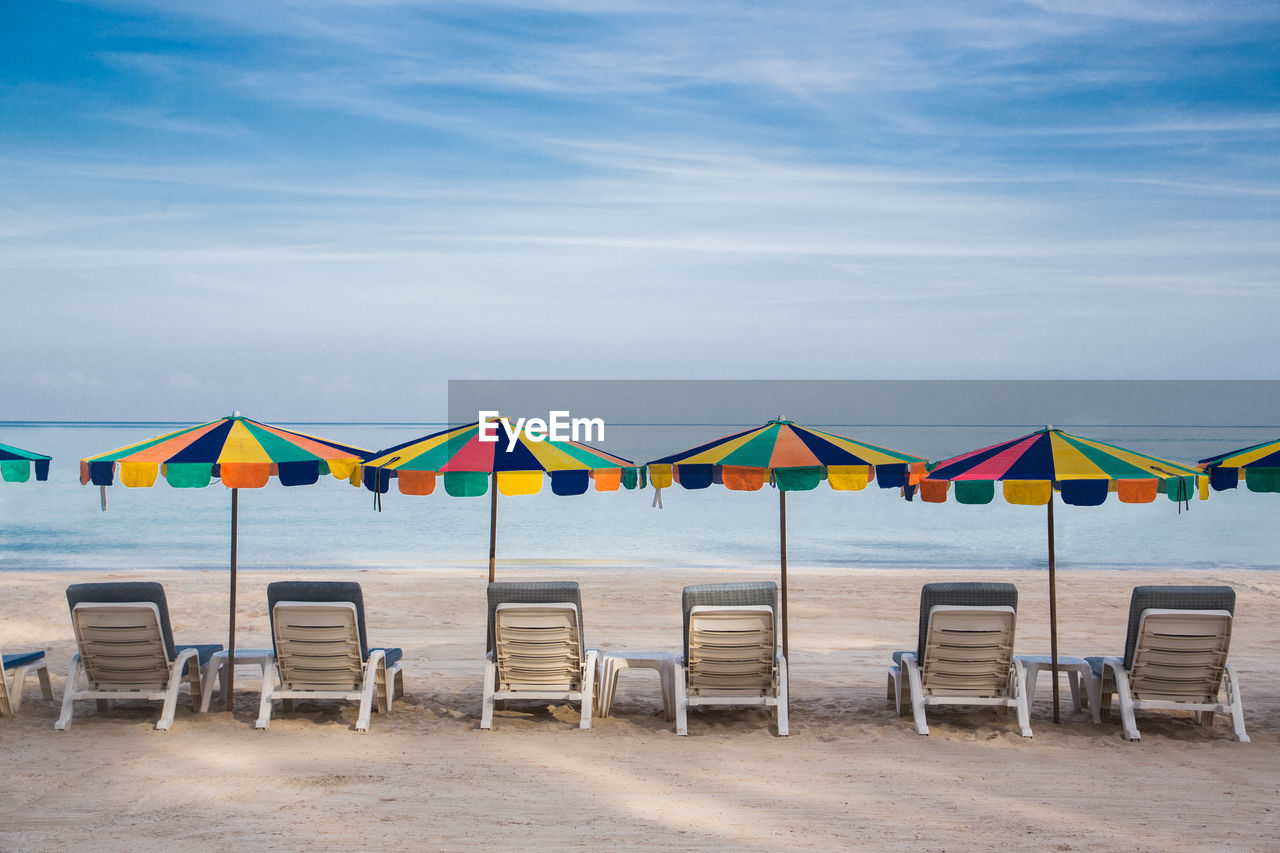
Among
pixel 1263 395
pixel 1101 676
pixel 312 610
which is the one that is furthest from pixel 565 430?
pixel 1263 395

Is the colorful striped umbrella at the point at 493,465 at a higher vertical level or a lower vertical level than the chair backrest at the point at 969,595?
higher

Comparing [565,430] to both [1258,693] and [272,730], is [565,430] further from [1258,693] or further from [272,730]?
[1258,693]

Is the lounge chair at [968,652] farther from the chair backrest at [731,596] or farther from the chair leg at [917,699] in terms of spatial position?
the chair backrest at [731,596]

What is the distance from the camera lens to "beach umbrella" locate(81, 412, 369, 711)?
606 cm

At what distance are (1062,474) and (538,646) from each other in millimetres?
3164

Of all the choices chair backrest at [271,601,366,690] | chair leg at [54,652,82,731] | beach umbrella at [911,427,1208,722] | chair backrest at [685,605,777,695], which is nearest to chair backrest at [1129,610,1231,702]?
beach umbrella at [911,427,1208,722]

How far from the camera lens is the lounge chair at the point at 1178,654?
228 inches

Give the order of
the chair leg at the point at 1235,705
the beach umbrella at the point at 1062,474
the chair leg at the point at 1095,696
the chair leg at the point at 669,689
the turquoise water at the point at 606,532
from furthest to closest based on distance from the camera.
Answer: the turquoise water at the point at 606,532 < the chair leg at the point at 669,689 < the chair leg at the point at 1095,696 < the chair leg at the point at 1235,705 < the beach umbrella at the point at 1062,474

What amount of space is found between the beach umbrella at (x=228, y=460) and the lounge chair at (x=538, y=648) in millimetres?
1339

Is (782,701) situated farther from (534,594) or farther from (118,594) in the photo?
(118,594)

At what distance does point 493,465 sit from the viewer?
19.9 ft

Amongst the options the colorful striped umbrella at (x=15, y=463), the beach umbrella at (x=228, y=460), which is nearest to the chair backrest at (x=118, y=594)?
the beach umbrella at (x=228, y=460)

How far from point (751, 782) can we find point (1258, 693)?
420 cm

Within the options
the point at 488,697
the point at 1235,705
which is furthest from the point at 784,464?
the point at 1235,705
